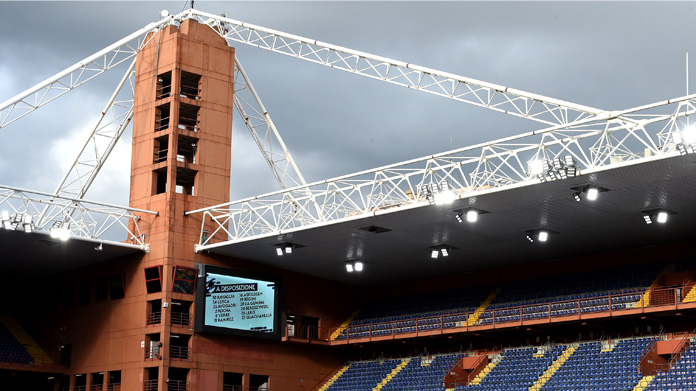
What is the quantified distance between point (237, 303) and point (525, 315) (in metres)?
Answer: 14.7

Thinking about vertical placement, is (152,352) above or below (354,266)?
below

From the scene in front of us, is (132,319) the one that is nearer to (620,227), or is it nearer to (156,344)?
(156,344)

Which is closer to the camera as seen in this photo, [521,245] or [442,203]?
[442,203]

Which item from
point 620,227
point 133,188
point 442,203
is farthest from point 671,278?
point 133,188

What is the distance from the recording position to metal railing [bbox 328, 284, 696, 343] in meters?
41.9

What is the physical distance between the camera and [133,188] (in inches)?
1930

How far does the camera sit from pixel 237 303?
4766 centimetres

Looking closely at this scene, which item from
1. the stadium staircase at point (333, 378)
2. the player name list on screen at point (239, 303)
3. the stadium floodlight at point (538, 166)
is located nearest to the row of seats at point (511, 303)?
the stadium staircase at point (333, 378)

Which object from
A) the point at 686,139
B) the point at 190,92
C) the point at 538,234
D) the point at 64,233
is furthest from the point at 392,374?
the point at 686,139

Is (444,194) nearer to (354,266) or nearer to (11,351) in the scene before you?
(354,266)

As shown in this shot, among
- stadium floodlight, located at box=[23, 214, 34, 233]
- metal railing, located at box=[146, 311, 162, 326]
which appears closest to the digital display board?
metal railing, located at box=[146, 311, 162, 326]

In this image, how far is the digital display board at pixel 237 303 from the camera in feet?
152

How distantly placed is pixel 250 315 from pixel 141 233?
706 centimetres

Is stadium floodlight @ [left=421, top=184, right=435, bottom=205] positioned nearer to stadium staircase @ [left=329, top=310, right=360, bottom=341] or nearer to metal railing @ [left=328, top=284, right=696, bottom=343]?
metal railing @ [left=328, top=284, right=696, bottom=343]
